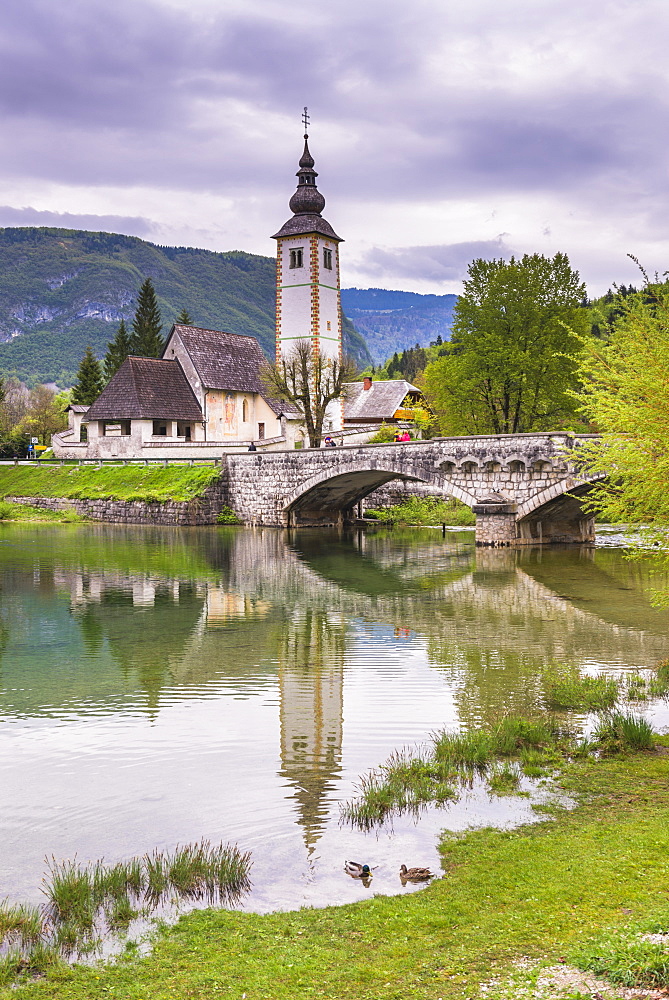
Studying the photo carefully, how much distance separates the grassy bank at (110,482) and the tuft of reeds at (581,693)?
39686 mm

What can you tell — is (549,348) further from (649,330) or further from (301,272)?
(649,330)

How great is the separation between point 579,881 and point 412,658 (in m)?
10.6

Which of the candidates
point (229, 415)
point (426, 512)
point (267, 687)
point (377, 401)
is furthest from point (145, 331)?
point (267, 687)

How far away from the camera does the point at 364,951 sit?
20.8 feet

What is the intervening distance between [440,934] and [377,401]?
8203 centimetres

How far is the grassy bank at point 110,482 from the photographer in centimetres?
5341

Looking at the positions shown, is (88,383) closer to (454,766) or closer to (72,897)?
(454,766)

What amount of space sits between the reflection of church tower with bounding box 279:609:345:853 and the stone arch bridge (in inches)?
511

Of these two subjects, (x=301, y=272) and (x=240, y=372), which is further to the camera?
(x=240, y=372)

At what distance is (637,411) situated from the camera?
1102cm

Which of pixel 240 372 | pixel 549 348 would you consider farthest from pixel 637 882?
pixel 240 372

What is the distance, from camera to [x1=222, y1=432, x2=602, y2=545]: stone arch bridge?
35.6 metres

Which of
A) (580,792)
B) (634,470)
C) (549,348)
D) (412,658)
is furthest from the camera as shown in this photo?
(549,348)

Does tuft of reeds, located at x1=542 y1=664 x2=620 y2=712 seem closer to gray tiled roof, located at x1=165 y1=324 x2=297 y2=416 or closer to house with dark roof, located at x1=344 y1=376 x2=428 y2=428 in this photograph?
gray tiled roof, located at x1=165 y1=324 x2=297 y2=416
